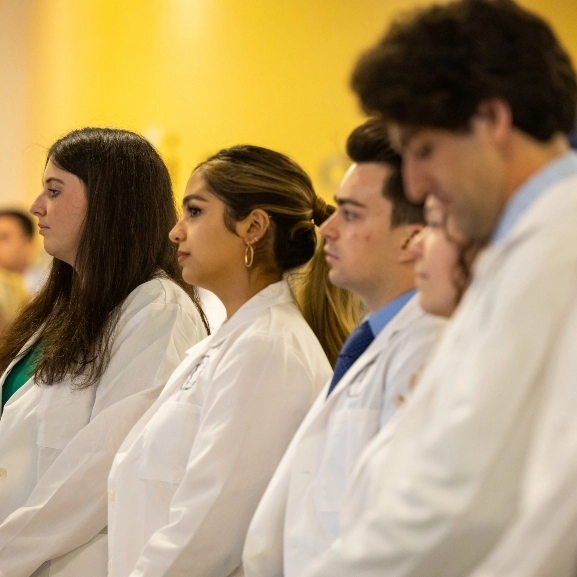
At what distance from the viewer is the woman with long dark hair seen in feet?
7.30

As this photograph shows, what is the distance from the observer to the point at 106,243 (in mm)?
2412

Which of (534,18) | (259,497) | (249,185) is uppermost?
(534,18)

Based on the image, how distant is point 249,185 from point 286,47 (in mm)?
2623

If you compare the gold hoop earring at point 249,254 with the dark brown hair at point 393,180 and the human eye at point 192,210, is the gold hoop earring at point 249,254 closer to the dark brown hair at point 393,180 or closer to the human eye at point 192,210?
the human eye at point 192,210

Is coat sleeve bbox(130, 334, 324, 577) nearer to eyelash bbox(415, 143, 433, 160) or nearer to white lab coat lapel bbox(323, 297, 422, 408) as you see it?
white lab coat lapel bbox(323, 297, 422, 408)

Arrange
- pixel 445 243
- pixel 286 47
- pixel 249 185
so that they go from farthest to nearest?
pixel 286 47
pixel 249 185
pixel 445 243

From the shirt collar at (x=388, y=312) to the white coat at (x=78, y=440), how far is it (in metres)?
0.78

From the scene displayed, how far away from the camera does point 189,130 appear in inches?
188

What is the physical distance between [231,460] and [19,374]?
0.98 metres

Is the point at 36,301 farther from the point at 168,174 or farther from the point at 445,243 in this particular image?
the point at 445,243

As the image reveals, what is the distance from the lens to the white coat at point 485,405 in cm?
98

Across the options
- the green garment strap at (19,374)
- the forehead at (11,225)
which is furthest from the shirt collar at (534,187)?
the forehead at (11,225)

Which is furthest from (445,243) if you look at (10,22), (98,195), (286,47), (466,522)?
(10,22)

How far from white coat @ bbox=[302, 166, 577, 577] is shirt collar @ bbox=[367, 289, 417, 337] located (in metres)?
0.57
